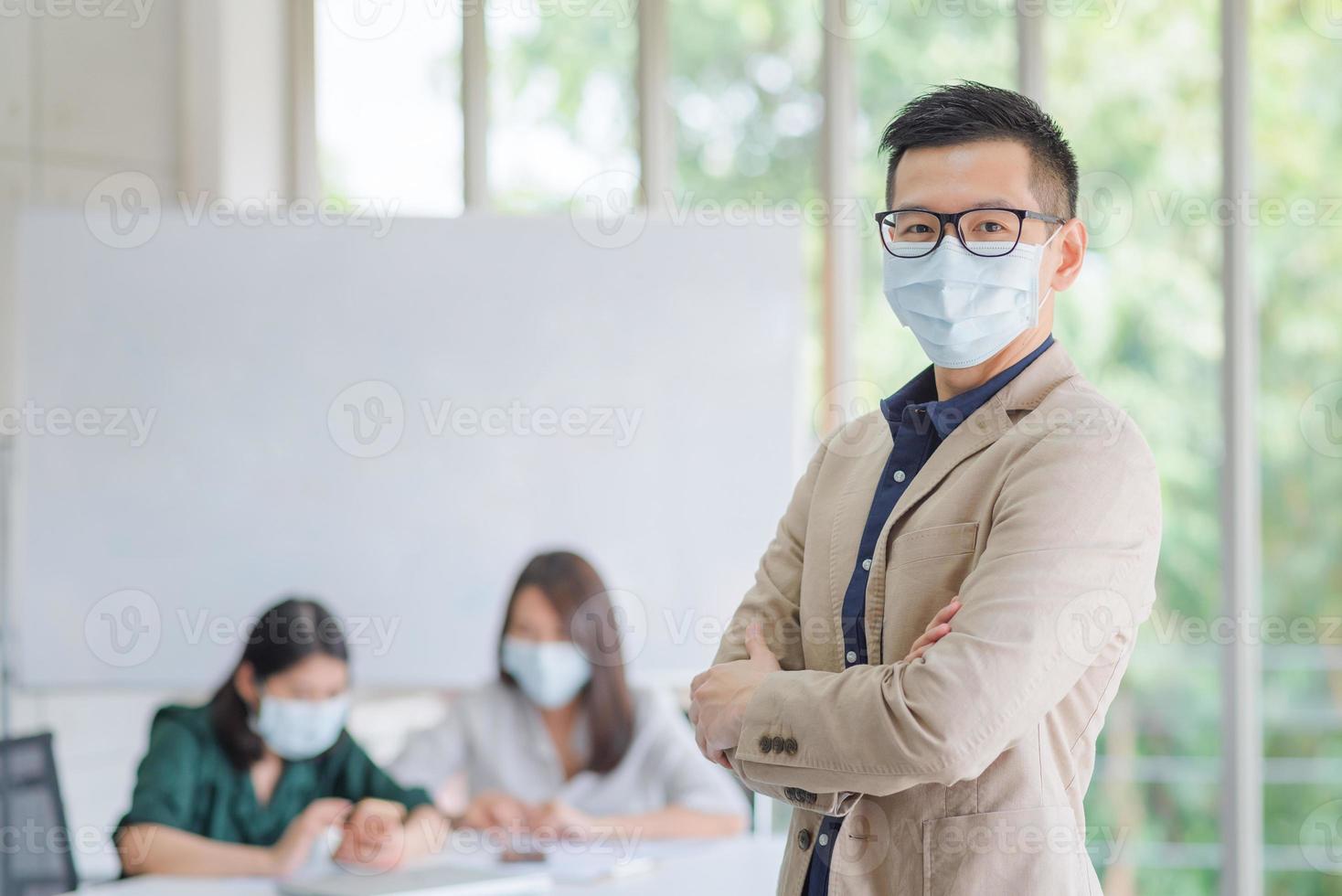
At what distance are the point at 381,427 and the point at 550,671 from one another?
2.76 feet

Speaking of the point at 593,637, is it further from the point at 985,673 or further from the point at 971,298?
the point at 985,673

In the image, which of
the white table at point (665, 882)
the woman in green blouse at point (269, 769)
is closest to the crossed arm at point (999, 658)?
the white table at point (665, 882)

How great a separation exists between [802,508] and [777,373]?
178 cm

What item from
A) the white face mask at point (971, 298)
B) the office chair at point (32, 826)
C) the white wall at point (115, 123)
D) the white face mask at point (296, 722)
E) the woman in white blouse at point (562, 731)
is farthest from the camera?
the white wall at point (115, 123)

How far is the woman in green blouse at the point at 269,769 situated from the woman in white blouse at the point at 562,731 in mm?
272

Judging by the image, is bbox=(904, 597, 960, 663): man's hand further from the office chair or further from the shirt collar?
the office chair

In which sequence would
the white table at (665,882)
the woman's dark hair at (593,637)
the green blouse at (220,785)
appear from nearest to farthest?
the white table at (665,882)
the green blouse at (220,785)
the woman's dark hair at (593,637)

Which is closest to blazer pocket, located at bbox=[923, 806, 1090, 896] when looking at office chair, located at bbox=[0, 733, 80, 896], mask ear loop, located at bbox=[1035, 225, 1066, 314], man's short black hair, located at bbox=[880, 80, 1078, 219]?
mask ear loop, located at bbox=[1035, 225, 1066, 314]

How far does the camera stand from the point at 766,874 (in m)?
2.48

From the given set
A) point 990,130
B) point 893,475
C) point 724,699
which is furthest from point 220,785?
point 990,130

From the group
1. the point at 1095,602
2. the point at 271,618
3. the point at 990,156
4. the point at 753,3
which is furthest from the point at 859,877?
the point at 753,3

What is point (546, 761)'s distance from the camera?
3203 millimetres

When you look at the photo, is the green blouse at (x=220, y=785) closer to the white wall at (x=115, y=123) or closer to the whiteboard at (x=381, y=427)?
the whiteboard at (x=381, y=427)

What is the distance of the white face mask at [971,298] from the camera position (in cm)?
141
